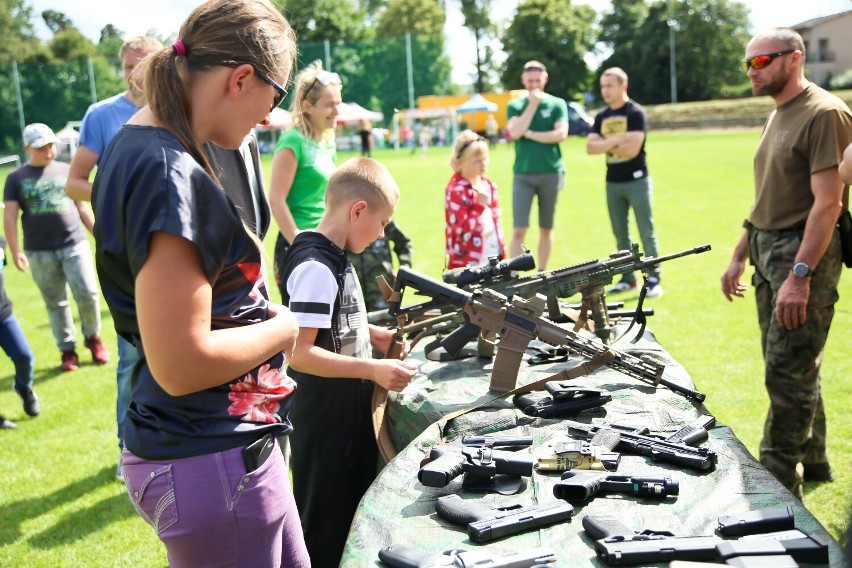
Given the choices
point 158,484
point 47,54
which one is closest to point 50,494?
point 158,484

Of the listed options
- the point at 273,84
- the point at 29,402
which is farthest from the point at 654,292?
the point at 273,84

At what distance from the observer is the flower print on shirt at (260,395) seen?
197 cm

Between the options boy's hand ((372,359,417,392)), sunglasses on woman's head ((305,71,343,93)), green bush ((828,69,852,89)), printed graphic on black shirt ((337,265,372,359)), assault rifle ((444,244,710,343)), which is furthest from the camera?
green bush ((828,69,852,89))

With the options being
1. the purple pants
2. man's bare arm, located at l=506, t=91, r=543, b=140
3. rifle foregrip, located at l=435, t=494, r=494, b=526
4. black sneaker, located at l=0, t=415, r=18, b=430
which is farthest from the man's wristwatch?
black sneaker, located at l=0, t=415, r=18, b=430

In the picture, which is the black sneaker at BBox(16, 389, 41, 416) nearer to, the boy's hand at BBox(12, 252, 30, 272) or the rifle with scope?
the boy's hand at BBox(12, 252, 30, 272)

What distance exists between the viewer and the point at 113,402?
6.84 meters

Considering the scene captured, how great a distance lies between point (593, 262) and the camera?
4191mm

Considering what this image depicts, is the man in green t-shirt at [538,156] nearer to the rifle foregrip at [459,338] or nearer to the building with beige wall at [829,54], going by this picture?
the rifle foregrip at [459,338]

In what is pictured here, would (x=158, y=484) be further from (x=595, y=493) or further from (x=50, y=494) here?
(x=50, y=494)

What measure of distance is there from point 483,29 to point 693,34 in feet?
86.7

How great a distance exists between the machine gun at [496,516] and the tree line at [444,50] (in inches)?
1762

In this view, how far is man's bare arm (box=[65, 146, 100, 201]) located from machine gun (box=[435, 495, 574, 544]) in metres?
3.33

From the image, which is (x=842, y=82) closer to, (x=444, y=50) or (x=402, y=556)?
(x=444, y=50)

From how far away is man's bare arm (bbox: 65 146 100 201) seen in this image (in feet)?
14.9
